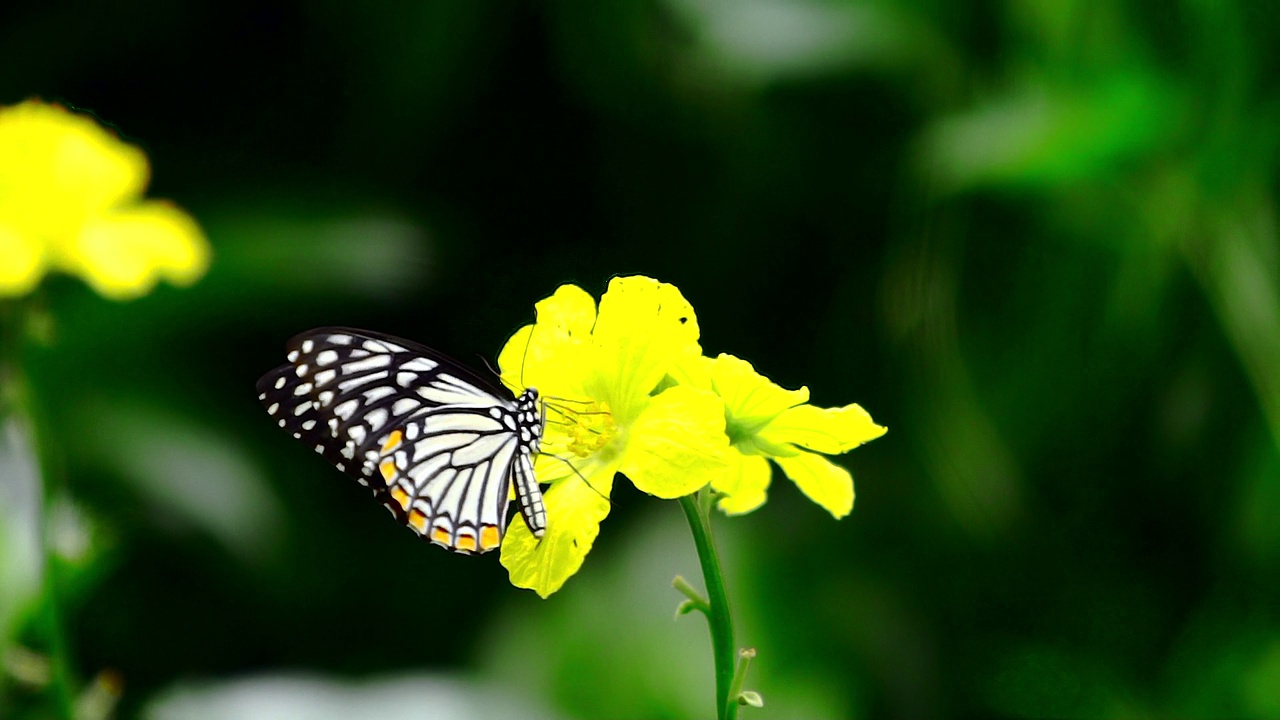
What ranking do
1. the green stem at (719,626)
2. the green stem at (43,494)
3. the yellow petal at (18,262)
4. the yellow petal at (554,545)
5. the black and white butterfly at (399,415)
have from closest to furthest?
the green stem at (719,626), the yellow petal at (554,545), the black and white butterfly at (399,415), the green stem at (43,494), the yellow petal at (18,262)

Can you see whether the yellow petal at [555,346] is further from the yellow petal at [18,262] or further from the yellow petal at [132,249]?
the yellow petal at [132,249]

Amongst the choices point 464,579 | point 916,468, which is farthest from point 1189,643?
point 464,579

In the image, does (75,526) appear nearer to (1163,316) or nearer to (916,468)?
(916,468)

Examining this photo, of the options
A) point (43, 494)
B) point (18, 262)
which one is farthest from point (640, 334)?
point (18, 262)

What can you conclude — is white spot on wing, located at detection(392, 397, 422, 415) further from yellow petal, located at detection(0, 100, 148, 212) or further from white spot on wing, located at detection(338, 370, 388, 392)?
yellow petal, located at detection(0, 100, 148, 212)

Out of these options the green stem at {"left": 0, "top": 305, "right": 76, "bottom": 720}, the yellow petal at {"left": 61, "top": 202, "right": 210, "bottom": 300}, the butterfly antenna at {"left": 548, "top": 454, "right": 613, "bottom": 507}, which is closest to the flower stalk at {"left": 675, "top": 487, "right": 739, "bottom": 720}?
the butterfly antenna at {"left": 548, "top": 454, "right": 613, "bottom": 507}

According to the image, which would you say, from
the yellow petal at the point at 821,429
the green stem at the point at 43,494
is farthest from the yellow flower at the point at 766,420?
the green stem at the point at 43,494

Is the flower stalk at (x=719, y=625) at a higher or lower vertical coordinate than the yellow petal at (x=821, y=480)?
lower
